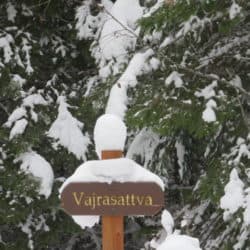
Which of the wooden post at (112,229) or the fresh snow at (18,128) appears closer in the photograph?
the wooden post at (112,229)

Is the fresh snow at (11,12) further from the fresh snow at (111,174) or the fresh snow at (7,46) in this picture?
the fresh snow at (111,174)

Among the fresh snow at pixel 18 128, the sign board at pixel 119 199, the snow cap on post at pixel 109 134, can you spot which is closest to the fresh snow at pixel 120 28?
the fresh snow at pixel 18 128

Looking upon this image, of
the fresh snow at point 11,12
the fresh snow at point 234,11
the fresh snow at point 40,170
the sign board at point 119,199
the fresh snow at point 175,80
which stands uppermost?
the fresh snow at point 11,12

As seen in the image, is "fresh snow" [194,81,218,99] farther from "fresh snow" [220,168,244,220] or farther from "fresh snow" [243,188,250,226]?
"fresh snow" [243,188,250,226]

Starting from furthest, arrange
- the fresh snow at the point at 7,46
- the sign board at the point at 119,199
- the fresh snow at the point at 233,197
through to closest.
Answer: the fresh snow at the point at 7,46 → the fresh snow at the point at 233,197 → the sign board at the point at 119,199

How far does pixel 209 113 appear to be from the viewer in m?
4.35

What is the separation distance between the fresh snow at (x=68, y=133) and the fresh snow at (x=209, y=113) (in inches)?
98.7

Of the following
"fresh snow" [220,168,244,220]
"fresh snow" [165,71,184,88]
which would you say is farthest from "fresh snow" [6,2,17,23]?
"fresh snow" [220,168,244,220]

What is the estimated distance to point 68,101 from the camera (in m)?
7.26

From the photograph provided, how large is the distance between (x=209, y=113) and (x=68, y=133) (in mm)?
2659

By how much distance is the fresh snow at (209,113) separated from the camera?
14.1 feet

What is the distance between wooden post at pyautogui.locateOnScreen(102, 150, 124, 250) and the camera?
2875mm

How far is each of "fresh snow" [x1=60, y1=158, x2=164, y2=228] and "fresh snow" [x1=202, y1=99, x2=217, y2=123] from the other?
1.53 m

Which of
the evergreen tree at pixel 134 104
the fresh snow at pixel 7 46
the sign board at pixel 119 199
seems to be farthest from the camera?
Answer: the fresh snow at pixel 7 46
